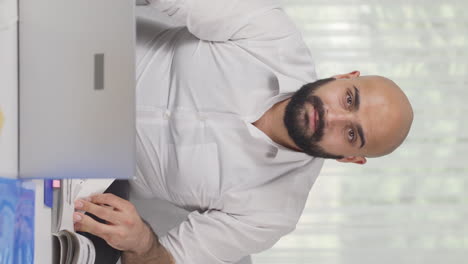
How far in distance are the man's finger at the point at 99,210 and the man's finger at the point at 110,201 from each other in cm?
1

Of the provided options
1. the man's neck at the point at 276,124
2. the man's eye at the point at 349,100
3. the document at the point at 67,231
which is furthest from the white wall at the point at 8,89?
the man's eye at the point at 349,100

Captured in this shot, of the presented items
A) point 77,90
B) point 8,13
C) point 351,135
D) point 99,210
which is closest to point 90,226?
point 99,210

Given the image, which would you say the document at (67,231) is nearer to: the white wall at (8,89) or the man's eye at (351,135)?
the white wall at (8,89)

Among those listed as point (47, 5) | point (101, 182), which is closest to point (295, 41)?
point (101, 182)

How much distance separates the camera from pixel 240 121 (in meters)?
1.37

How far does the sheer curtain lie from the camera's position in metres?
1.86

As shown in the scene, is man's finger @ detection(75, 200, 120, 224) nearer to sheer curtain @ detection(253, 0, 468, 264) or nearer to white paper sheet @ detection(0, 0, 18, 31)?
white paper sheet @ detection(0, 0, 18, 31)

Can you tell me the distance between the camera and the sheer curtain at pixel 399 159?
186 cm

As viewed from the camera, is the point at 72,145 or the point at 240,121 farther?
the point at 240,121

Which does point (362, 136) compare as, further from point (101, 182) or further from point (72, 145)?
point (72, 145)

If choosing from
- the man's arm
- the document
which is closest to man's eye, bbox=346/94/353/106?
the man's arm

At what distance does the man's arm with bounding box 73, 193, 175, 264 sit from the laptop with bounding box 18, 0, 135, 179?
0.70ft

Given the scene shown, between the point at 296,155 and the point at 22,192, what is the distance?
2.71ft

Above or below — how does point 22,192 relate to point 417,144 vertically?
above
